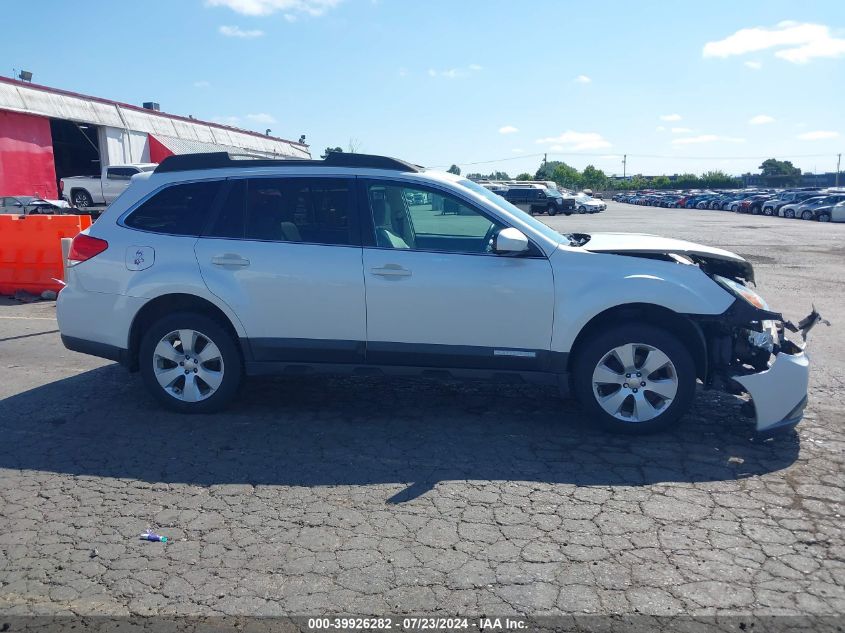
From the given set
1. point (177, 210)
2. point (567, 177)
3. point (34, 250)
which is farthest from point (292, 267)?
point (567, 177)

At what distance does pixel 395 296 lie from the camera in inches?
205

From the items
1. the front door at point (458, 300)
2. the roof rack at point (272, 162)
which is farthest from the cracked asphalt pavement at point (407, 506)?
the roof rack at point (272, 162)

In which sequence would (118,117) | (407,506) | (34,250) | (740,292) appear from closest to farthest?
(407,506) < (740,292) < (34,250) < (118,117)

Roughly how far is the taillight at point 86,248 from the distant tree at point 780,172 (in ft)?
429

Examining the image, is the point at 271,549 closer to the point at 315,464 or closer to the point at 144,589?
the point at 144,589

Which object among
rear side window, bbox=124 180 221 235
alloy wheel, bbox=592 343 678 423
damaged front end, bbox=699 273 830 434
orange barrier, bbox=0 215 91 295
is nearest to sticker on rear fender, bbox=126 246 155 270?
rear side window, bbox=124 180 221 235

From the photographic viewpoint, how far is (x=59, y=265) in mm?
10781

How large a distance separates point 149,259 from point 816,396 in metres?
5.60

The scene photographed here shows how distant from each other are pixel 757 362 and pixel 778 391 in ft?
1.42

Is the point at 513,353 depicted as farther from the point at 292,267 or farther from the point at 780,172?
the point at 780,172

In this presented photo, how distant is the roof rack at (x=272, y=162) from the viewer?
216 inches

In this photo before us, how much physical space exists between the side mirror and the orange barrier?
8.15 meters

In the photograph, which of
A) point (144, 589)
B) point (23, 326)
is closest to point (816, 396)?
point (144, 589)

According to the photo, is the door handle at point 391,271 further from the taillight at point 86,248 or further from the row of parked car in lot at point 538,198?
the row of parked car in lot at point 538,198
